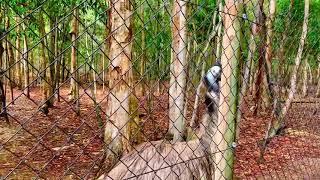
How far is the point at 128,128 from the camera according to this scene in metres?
5.80

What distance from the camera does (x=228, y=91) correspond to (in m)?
2.78

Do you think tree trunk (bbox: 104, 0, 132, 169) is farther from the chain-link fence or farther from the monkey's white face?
the monkey's white face

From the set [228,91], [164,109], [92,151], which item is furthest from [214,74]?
[92,151]

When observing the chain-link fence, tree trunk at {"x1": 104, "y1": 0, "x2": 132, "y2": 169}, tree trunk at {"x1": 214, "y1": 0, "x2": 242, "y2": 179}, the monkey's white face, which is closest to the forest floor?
the chain-link fence

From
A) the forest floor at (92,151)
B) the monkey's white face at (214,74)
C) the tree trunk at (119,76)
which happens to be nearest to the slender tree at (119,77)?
the tree trunk at (119,76)

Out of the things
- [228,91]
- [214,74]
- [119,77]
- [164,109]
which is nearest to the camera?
[228,91]

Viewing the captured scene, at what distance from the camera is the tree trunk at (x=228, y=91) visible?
8.95ft

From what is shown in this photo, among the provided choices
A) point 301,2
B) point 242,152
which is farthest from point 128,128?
point 301,2

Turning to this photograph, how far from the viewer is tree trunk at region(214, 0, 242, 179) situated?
8.95ft

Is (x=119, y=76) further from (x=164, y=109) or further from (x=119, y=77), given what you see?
(x=164, y=109)

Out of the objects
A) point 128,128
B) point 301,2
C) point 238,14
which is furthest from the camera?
point 301,2

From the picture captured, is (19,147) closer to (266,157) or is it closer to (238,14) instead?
(266,157)

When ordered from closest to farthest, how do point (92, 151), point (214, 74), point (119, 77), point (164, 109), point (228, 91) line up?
point (228, 91) < point (214, 74) < point (119, 77) < point (164, 109) < point (92, 151)

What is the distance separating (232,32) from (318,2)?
15.3 meters
